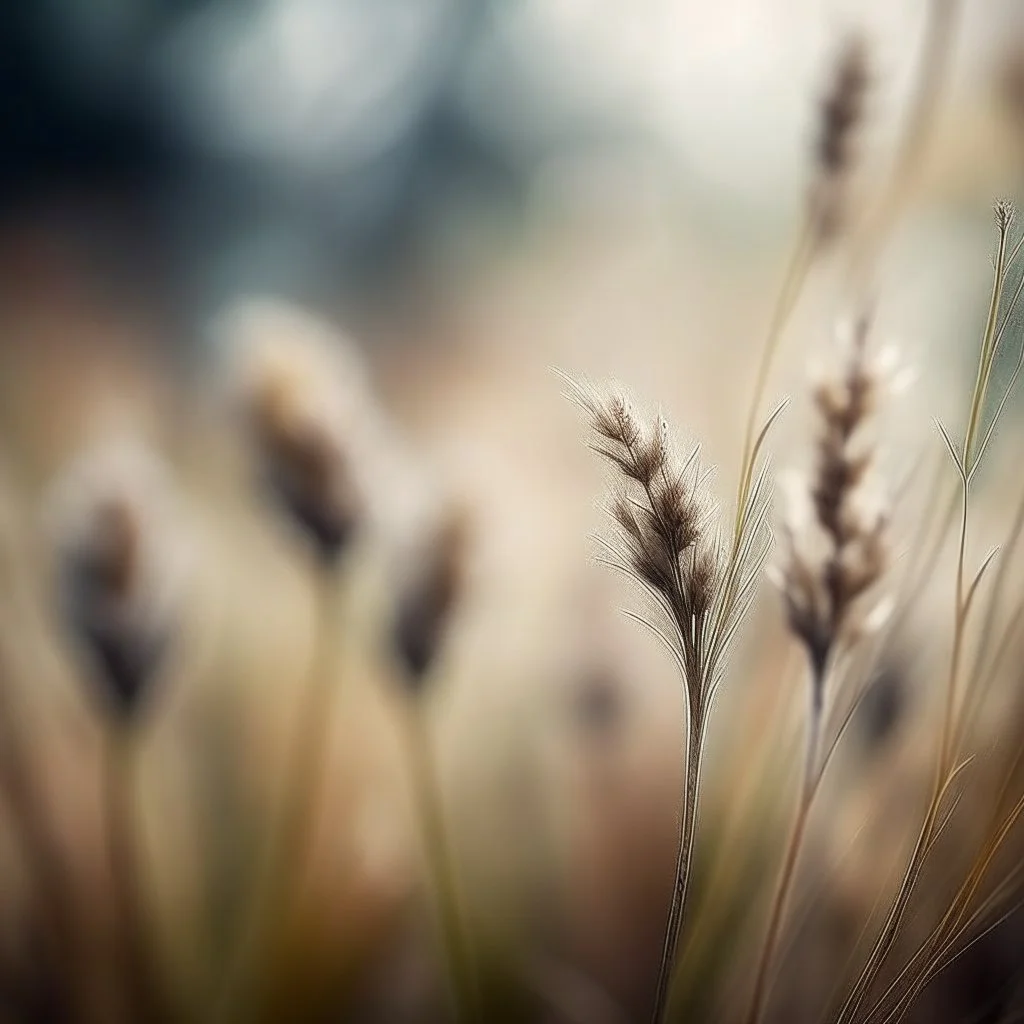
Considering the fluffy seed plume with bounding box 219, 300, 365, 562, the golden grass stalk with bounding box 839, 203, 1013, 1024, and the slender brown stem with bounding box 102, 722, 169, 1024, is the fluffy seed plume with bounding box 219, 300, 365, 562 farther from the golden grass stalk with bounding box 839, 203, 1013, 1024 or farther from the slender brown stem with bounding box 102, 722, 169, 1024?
the golden grass stalk with bounding box 839, 203, 1013, 1024

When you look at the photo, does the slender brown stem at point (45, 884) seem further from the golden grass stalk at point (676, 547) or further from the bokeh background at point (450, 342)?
the golden grass stalk at point (676, 547)

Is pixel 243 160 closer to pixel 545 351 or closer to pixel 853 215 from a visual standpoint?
pixel 545 351

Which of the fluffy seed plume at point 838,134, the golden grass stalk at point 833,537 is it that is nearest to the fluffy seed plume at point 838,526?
the golden grass stalk at point 833,537

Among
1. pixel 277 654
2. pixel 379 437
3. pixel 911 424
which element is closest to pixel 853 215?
pixel 911 424

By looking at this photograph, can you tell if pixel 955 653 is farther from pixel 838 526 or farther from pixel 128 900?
pixel 128 900

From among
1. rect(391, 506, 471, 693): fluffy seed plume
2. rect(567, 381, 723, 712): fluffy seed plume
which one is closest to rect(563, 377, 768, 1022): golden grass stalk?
rect(567, 381, 723, 712): fluffy seed plume
